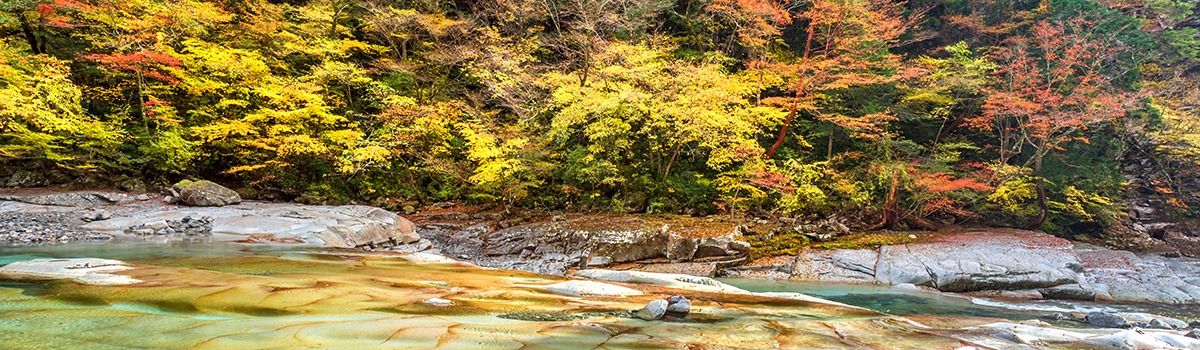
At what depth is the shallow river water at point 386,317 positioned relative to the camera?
282 centimetres

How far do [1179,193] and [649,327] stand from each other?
864 inches

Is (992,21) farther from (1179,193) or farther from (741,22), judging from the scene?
(741,22)

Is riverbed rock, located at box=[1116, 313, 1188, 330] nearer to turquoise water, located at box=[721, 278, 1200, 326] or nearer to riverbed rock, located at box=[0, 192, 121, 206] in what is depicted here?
turquoise water, located at box=[721, 278, 1200, 326]

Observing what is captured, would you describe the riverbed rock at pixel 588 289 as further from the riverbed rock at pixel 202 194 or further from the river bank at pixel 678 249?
the riverbed rock at pixel 202 194

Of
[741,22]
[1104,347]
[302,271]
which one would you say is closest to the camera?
[1104,347]

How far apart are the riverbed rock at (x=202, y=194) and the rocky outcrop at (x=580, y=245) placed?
5.37 m

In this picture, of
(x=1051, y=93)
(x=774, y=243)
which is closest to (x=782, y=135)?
(x=774, y=243)

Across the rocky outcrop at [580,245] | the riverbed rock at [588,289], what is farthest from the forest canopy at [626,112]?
the riverbed rock at [588,289]

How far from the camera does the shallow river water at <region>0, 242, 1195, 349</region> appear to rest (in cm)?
282

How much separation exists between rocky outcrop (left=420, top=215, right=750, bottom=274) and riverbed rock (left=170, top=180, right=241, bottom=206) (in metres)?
5.37

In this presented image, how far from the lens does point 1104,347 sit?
4.38m

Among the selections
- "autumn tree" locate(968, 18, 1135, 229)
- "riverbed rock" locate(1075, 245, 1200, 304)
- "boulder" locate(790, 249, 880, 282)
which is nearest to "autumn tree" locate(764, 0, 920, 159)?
"autumn tree" locate(968, 18, 1135, 229)

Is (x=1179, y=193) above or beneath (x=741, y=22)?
beneath

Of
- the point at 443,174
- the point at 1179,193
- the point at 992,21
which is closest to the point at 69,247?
the point at 443,174
